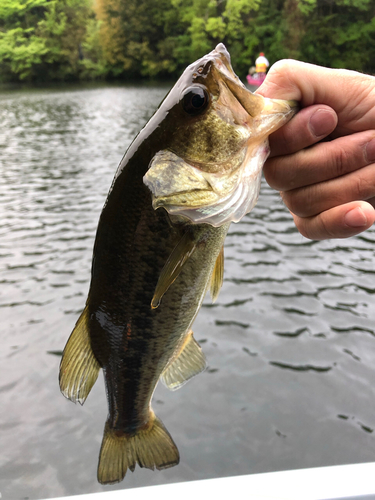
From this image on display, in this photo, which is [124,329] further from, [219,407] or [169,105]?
[219,407]

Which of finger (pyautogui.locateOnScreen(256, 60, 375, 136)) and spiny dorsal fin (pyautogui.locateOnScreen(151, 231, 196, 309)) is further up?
finger (pyautogui.locateOnScreen(256, 60, 375, 136))

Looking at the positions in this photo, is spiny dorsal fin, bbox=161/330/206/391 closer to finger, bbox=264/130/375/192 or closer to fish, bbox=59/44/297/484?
fish, bbox=59/44/297/484

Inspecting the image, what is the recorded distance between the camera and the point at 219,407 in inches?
211

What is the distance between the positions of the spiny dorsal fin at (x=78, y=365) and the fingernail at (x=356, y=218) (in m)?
1.15

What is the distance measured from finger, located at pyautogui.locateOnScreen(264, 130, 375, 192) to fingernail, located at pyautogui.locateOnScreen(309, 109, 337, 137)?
2.8 inches

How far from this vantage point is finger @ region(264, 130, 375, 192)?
160 cm

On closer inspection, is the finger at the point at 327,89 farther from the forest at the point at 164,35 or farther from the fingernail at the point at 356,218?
the forest at the point at 164,35

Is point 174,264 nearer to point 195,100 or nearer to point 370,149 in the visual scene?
point 195,100

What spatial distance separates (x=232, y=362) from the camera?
20.1 ft

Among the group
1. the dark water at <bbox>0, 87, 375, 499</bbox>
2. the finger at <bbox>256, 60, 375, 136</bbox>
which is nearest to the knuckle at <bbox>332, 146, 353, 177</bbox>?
the finger at <bbox>256, 60, 375, 136</bbox>

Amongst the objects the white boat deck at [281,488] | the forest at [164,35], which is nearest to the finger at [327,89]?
the white boat deck at [281,488]

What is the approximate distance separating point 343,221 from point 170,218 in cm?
69

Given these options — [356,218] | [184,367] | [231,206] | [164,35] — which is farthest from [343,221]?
[164,35]

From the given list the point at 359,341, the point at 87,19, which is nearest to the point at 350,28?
the point at 87,19
